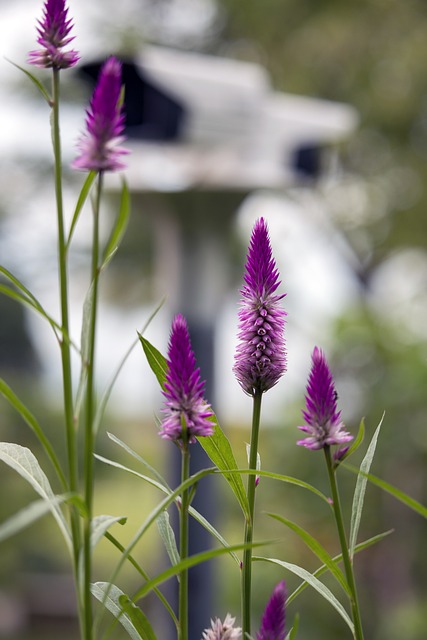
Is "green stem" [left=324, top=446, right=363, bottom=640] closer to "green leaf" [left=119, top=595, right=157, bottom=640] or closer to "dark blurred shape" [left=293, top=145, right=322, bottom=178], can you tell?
"green leaf" [left=119, top=595, right=157, bottom=640]

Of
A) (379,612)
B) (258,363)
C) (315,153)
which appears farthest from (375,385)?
(258,363)

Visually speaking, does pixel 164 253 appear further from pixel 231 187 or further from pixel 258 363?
pixel 258 363

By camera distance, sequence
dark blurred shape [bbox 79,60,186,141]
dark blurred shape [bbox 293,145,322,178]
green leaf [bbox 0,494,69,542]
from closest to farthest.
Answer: green leaf [bbox 0,494,69,542], dark blurred shape [bbox 79,60,186,141], dark blurred shape [bbox 293,145,322,178]

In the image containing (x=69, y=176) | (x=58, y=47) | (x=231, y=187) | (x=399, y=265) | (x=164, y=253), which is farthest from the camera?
(x=399, y=265)

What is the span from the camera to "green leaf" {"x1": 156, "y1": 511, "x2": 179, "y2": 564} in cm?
41

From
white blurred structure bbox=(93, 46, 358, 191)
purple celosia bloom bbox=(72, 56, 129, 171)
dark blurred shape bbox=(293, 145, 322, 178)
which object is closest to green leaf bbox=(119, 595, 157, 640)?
purple celosia bloom bbox=(72, 56, 129, 171)

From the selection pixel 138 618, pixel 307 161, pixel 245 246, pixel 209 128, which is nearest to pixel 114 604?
pixel 138 618

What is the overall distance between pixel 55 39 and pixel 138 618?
8.5 inches

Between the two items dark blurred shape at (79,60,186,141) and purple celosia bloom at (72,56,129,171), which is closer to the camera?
purple celosia bloom at (72,56,129,171)

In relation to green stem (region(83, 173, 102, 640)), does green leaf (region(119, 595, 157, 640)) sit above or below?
below

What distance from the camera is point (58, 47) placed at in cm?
36

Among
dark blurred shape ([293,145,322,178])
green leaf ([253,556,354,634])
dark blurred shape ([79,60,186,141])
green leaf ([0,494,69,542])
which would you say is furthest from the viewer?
dark blurred shape ([293,145,322,178])

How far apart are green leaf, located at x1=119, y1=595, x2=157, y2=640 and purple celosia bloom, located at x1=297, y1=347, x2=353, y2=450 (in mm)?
86

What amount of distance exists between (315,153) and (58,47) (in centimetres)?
250
